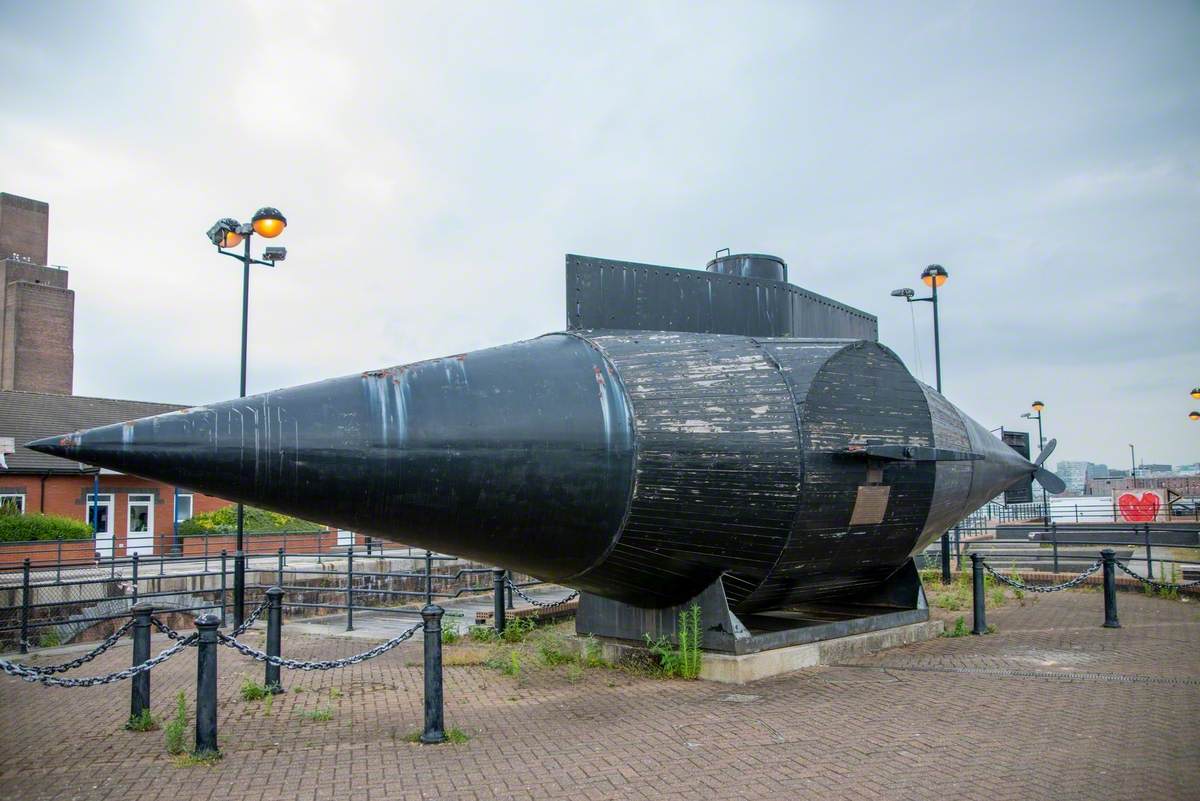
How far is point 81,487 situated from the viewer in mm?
25641

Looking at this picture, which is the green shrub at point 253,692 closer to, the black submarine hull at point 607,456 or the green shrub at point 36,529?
the black submarine hull at point 607,456

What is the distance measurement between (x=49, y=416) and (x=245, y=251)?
A: 69.5 feet

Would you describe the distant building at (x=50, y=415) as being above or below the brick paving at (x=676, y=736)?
above

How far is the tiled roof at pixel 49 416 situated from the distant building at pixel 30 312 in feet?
40.1

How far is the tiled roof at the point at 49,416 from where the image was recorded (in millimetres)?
25031

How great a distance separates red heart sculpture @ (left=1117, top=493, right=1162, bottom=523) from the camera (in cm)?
2375

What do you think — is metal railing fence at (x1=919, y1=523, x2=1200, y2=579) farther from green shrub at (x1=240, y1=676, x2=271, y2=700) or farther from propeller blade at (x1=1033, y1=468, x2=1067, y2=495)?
green shrub at (x1=240, y1=676, x2=271, y2=700)

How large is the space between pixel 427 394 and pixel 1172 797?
481cm

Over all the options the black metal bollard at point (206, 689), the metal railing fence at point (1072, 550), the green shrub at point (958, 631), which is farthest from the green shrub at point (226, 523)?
the black metal bollard at point (206, 689)

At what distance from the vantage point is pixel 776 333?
8695 millimetres

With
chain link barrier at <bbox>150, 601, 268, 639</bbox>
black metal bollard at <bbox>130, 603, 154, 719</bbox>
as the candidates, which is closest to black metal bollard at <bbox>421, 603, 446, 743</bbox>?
chain link barrier at <bbox>150, 601, 268, 639</bbox>

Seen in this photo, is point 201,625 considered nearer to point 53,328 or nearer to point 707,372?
point 707,372

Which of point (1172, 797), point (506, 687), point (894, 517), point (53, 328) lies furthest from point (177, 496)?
point (1172, 797)

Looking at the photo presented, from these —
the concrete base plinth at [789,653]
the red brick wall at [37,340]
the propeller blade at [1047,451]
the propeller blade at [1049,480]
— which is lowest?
the concrete base plinth at [789,653]
